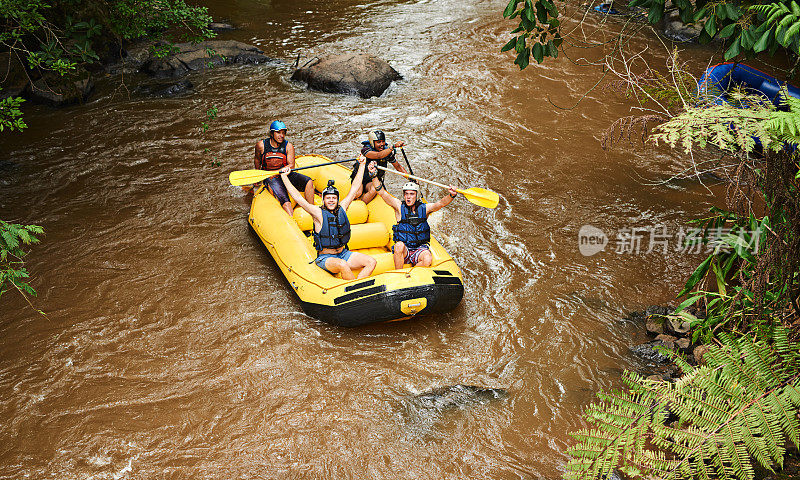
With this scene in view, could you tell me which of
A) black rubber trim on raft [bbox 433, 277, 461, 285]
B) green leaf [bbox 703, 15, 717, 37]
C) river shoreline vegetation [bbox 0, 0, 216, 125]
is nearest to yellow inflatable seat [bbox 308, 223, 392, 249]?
black rubber trim on raft [bbox 433, 277, 461, 285]

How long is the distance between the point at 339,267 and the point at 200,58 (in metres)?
7.73

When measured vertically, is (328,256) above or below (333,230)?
below

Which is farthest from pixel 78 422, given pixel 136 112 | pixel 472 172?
pixel 136 112

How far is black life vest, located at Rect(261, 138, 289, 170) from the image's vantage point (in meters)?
6.82

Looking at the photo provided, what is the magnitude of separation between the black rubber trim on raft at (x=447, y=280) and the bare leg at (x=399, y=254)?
0.46 metres

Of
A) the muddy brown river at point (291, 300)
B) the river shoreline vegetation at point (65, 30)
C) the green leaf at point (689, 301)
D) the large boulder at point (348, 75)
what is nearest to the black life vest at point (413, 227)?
the muddy brown river at point (291, 300)

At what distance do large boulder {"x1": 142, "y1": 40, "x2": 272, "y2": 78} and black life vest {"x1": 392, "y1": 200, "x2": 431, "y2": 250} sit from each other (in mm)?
6930

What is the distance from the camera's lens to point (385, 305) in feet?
17.4

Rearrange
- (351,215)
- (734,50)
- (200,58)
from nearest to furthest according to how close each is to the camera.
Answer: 1. (734,50)
2. (351,215)
3. (200,58)

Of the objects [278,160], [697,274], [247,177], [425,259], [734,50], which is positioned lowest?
[697,274]

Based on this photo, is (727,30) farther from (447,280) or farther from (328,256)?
(328,256)

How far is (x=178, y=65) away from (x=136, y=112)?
191 centimetres

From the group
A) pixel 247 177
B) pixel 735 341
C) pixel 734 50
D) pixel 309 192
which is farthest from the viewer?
pixel 309 192

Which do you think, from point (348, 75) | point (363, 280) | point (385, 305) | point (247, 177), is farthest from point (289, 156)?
point (348, 75)
